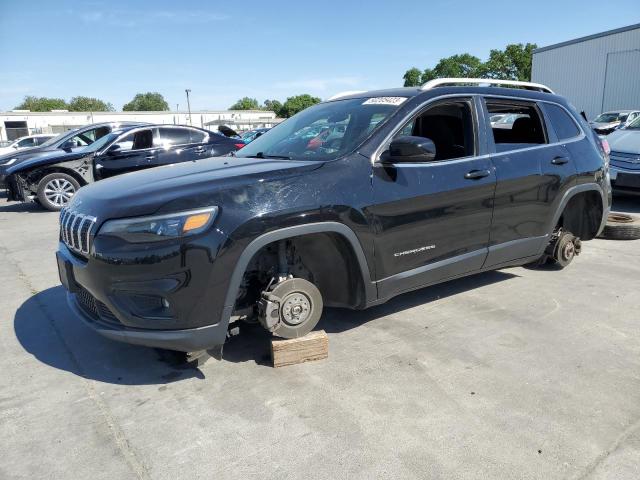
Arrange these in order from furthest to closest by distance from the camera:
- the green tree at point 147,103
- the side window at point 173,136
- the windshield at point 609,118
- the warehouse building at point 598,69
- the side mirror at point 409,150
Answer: the green tree at point 147,103
the warehouse building at point 598,69
the windshield at point 609,118
the side window at point 173,136
the side mirror at point 409,150

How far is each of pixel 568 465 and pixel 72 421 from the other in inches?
97.0

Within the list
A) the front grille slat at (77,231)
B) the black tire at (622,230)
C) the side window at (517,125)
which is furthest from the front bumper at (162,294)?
the black tire at (622,230)

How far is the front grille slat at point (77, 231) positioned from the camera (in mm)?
2689

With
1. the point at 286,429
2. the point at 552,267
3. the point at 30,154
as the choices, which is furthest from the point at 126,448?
the point at 30,154

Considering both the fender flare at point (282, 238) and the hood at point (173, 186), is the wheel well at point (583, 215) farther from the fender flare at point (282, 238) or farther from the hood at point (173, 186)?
the hood at point (173, 186)

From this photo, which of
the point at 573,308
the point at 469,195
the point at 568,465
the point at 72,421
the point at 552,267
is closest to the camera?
the point at 568,465

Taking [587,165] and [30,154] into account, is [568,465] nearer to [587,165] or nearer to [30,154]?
[587,165]

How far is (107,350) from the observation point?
3334mm

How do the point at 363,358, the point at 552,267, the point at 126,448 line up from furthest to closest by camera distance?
the point at 552,267 < the point at 363,358 < the point at 126,448

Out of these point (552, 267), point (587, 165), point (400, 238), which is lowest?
point (552, 267)

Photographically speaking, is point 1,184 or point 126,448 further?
point 1,184

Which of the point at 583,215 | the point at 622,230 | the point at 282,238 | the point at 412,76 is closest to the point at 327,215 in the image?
the point at 282,238

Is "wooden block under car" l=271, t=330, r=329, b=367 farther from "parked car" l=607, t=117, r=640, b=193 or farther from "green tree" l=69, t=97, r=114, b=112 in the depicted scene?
"green tree" l=69, t=97, r=114, b=112

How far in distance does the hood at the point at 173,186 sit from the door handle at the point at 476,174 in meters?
1.24
